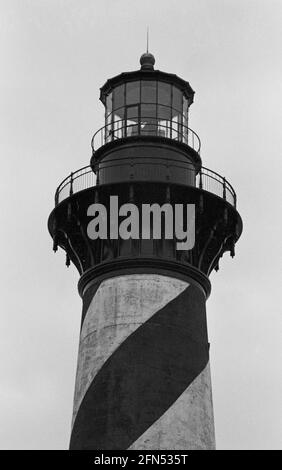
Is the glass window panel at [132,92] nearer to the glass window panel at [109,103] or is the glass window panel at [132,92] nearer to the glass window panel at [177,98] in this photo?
the glass window panel at [109,103]

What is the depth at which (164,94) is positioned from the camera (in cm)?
3247

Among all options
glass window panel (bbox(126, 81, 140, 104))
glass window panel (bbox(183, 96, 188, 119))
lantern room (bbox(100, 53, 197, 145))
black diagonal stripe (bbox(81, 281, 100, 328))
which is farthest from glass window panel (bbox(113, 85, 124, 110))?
black diagonal stripe (bbox(81, 281, 100, 328))

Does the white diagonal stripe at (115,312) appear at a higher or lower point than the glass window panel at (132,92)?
lower

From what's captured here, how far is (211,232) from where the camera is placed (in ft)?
103

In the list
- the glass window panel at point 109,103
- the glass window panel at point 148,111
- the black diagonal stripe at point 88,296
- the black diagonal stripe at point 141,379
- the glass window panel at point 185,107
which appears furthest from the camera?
the glass window panel at point 185,107

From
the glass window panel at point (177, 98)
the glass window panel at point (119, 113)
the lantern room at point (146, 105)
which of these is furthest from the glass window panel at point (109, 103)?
the glass window panel at point (177, 98)

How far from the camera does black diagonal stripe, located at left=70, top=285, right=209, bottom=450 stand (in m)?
28.7

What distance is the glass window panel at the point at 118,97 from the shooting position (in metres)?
Result: 32.5

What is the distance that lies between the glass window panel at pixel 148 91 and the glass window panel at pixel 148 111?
0.11 metres

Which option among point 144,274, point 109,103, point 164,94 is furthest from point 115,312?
point 164,94

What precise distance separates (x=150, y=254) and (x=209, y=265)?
1.88 metres

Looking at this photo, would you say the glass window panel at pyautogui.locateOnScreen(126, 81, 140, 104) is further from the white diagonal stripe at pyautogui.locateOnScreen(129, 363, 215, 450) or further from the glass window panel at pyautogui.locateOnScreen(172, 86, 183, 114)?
the white diagonal stripe at pyautogui.locateOnScreen(129, 363, 215, 450)

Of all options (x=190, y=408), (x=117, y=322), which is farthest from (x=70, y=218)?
(x=190, y=408)
